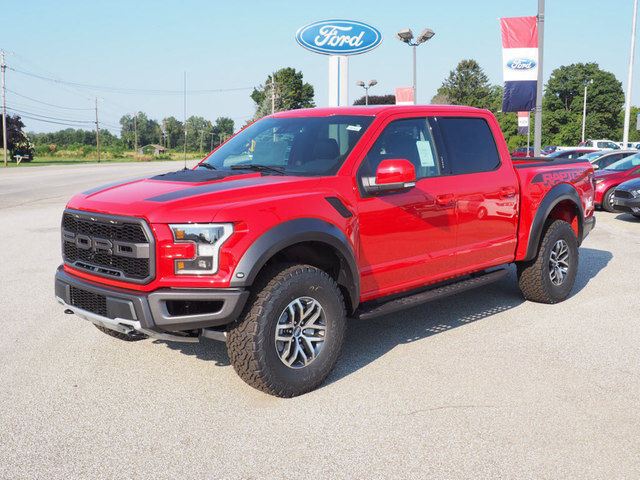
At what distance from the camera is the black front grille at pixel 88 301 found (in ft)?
13.3

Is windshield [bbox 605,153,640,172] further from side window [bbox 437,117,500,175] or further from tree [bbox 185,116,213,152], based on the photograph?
tree [bbox 185,116,213,152]

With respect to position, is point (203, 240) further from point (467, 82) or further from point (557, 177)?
point (467, 82)

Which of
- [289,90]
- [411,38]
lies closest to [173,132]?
[289,90]

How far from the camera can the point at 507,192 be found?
5.85 m

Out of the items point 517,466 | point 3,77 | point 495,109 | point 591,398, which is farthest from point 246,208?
point 495,109

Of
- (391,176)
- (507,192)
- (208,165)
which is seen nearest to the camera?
(391,176)

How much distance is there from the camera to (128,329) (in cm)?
394

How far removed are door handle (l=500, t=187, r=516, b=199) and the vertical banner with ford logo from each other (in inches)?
416

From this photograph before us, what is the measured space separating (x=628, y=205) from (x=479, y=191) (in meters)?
9.31

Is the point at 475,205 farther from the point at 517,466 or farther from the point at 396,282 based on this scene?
the point at 517,466

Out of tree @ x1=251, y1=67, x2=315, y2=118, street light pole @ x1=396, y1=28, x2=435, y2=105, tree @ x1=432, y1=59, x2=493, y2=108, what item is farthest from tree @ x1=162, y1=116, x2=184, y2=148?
street light pole @ x1=396, y1=28, x2=435, y2=105

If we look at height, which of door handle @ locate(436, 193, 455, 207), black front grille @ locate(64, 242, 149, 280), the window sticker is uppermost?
the window sticker

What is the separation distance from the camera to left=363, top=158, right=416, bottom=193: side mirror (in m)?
4.46

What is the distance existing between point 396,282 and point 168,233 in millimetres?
1922
